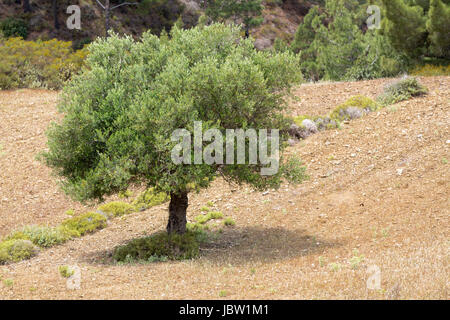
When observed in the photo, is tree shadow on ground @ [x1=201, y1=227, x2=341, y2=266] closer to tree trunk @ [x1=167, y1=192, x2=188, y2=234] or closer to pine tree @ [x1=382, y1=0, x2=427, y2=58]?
tree trunk @ [x1=167, y1=192, x2=188, y2=234]

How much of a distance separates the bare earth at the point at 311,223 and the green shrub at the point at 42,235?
360 millimetres

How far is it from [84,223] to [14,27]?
109 ft

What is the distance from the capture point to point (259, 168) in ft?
45.2

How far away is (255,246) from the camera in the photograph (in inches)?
559

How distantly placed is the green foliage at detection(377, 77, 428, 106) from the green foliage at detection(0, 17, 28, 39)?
33.0 metres

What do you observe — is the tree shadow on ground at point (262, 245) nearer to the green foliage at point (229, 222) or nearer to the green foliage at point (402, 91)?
the green foliage at point (229, 222)

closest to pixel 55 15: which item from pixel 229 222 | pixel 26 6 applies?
pixel 26 6

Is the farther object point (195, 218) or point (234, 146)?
point (195, 218)

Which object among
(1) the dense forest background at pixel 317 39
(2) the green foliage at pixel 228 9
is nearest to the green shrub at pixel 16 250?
(1) the dense forest background at pixel 317 39

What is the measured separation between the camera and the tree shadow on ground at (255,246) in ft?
42.9

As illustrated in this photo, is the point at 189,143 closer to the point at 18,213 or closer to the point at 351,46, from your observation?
the point at 18,213

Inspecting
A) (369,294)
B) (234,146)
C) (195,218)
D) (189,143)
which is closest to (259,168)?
(234,146)
